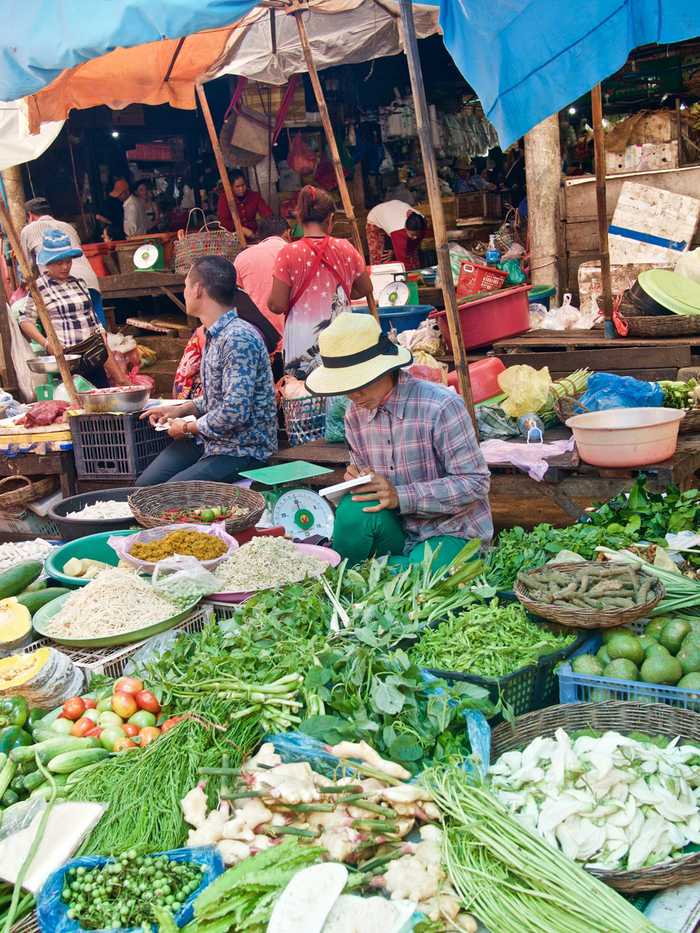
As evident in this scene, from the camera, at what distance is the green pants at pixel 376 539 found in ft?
12.3

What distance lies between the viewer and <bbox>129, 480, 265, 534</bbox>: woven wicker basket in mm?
4426

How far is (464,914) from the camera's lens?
2.09 metres

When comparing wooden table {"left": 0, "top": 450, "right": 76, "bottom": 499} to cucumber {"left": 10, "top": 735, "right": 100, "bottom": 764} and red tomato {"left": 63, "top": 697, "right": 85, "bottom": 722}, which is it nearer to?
red tomato {"left": 63, "top": 697, "right": 85, "bottom": 722}

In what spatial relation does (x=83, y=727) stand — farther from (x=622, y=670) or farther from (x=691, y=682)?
(x=691, y=682)

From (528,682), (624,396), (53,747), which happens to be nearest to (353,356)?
(528,682)

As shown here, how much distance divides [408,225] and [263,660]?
26.1 ft

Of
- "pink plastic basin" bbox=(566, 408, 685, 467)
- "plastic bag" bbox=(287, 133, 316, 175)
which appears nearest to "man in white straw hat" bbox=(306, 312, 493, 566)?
"pink plastic basin" bbox=(566, 408, 685, 467)

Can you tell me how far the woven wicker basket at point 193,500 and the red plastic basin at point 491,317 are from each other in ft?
9.89

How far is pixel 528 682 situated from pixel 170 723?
1.09m

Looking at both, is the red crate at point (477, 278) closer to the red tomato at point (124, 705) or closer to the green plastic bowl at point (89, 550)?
the green plastic bowl at point (89, 550)

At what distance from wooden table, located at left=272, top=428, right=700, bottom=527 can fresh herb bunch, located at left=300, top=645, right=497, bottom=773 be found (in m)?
2.36

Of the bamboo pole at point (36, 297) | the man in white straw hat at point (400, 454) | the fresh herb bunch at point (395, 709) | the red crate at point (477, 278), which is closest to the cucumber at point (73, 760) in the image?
the fresh herb bunch at point (395, 709)

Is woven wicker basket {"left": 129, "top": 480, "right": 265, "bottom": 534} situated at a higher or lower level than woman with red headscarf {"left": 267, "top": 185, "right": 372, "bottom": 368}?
lower

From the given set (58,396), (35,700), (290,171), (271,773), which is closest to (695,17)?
(271,773)
